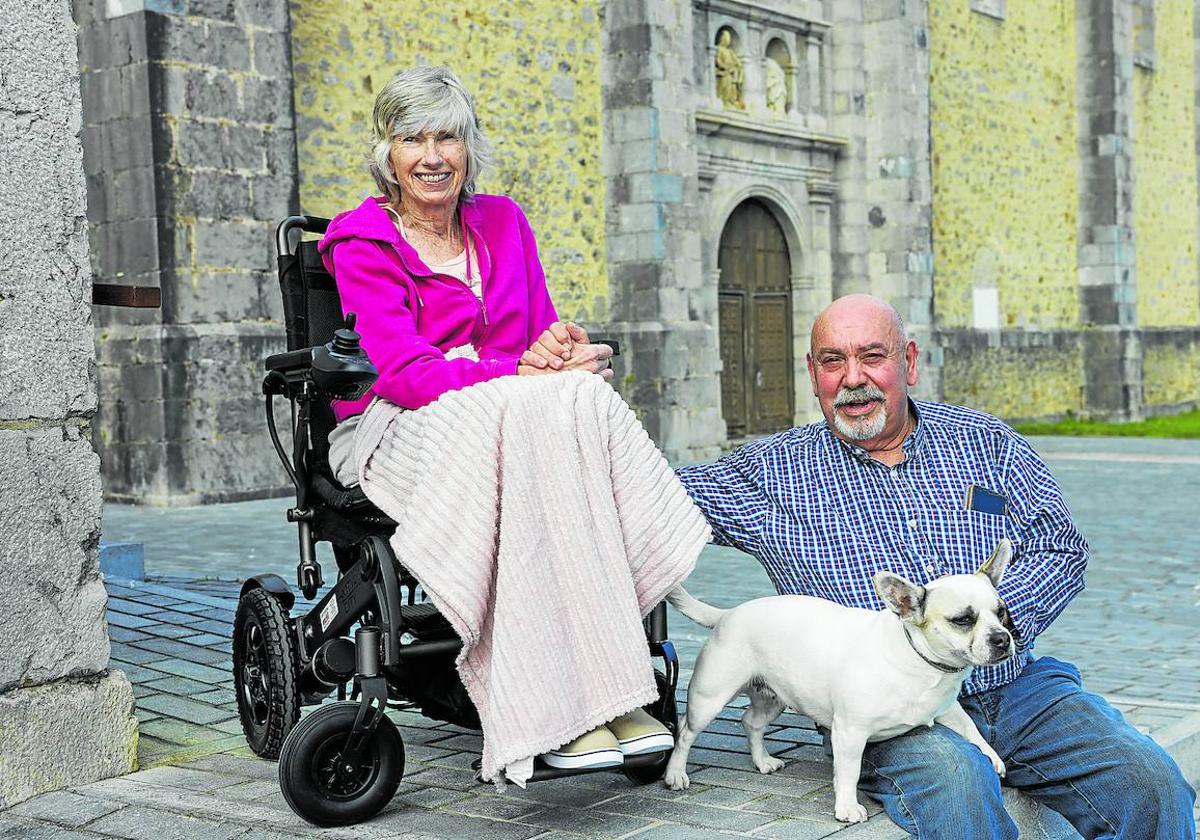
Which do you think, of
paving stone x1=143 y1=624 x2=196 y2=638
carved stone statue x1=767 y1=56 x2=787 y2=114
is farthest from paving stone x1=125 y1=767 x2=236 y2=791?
carved stone statue x1=767 y1=56 x2=787 y2=114

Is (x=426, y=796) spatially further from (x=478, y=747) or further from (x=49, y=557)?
(x=49, y=557)

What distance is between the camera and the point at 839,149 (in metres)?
18.3

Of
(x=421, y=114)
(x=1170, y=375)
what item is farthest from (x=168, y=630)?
(x=1170, y=375)

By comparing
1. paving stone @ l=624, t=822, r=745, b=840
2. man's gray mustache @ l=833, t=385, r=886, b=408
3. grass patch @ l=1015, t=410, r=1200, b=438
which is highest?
man's gray mustache @ l=833, t=385, r=886, b=408

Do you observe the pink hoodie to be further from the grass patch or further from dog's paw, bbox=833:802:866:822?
the grass patch

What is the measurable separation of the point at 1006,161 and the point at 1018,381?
10.0ft

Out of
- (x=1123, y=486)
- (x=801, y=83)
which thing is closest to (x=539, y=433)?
(x=1123, y=486)

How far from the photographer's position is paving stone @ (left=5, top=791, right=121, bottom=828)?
3355 mm

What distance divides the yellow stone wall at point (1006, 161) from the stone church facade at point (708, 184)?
52 mm

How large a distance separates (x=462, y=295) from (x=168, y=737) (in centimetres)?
155

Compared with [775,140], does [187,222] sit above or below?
below

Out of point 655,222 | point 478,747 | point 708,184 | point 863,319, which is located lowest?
point 478,747

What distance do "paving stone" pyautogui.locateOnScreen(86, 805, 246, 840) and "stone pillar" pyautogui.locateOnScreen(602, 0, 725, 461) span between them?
36.7 ft

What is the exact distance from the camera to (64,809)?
3432mm
